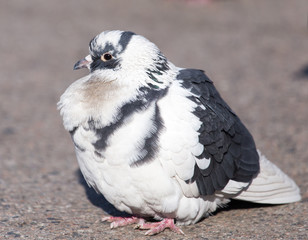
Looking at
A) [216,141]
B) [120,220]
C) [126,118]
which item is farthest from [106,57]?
[120,220]

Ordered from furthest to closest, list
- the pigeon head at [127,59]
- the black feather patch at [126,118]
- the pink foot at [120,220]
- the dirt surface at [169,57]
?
the dirt surface at [169,57], the pink foot at [120,220], the pigeon head at [127,59], the black feather patch at [126,118]

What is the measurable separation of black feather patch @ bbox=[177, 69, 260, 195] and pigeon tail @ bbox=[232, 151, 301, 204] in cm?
18

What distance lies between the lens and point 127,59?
4082 mm

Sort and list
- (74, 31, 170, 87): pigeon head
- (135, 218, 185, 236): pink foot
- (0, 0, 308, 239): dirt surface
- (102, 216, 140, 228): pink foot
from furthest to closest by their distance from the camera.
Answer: (0, 0, 308, 239): dirt surface < (102, 216, 140, 228): pink foot < (135, 218, 185, 236): pink foot < (74, 31, 170, 87): pigeon head

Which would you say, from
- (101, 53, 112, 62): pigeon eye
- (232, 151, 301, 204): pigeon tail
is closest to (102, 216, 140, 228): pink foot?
(232, 151, 301, 204): pigeon tail

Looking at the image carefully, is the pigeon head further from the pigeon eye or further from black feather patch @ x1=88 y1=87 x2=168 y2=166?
black feather patch @ x1=88 y1=87 x2=168 y2=166

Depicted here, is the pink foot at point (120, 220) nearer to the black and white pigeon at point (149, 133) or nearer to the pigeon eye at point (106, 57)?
the black and white pigeon at point (149, 133)

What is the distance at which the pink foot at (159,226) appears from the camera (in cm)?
424

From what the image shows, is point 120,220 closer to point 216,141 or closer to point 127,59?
point 216,141

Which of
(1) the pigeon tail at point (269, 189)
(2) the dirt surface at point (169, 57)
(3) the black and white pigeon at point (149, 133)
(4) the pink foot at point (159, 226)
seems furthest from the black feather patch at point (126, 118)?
(1) the pigeon tail at point (269, 189)

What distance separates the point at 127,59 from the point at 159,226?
4.44ft

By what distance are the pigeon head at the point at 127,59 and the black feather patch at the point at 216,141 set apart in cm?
26

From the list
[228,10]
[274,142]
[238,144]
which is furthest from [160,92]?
[228,10]

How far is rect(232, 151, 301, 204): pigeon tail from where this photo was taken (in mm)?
4695
